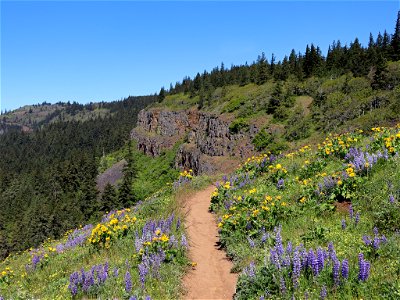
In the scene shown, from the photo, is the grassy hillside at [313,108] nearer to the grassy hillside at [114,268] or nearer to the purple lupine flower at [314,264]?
the grassy hillside at [114,268]

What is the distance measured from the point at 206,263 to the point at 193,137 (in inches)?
2723

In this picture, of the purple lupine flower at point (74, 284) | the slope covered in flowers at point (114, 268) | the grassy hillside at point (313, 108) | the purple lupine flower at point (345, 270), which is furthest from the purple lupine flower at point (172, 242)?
the grassy hillside at point (313, 108)

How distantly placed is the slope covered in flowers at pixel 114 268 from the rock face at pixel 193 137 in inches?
1698

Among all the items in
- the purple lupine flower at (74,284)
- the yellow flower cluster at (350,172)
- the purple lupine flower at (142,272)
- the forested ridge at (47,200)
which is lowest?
the forested ridge at (47,200)

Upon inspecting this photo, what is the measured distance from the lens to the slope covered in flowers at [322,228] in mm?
5355

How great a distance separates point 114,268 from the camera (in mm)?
7195

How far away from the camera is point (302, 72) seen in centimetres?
6900

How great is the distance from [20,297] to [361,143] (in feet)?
37.4

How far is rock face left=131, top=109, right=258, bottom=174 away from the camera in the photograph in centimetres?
5734

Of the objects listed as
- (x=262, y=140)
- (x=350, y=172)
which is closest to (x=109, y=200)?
(x=262, y=140)

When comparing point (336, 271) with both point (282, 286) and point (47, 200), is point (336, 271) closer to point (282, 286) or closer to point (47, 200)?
point (282, 286)

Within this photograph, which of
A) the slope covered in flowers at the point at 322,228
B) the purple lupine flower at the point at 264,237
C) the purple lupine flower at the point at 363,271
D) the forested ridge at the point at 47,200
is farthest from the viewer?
the forested ridge at the point at 47,200

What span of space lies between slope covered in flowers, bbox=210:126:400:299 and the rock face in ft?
132

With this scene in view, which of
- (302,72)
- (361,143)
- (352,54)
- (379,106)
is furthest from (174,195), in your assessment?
(352,54)
